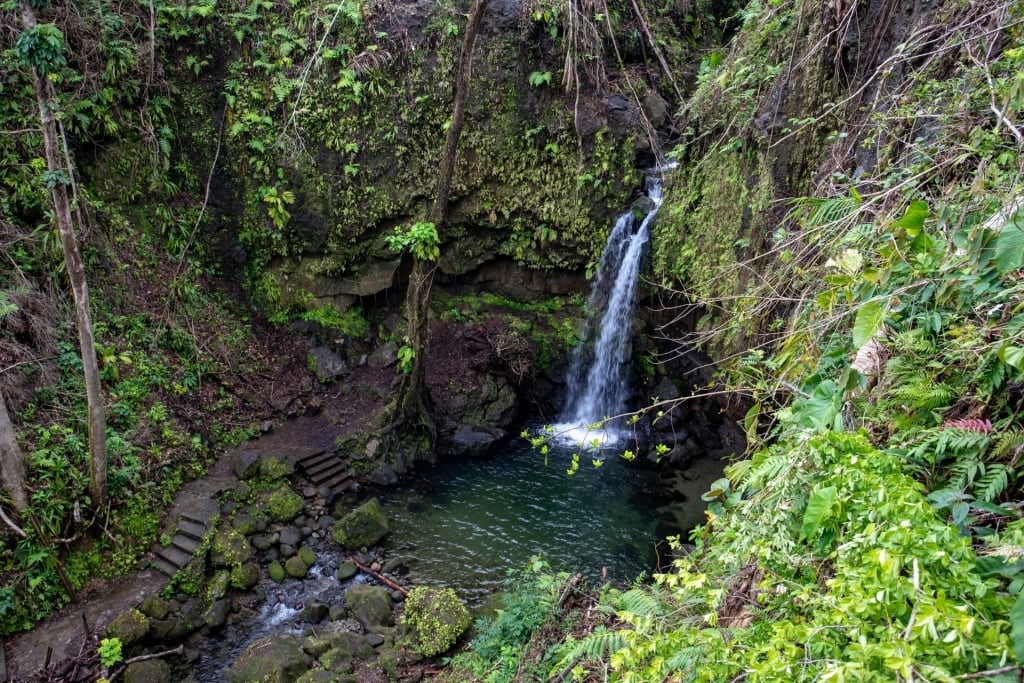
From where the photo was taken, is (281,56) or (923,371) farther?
(281,56)

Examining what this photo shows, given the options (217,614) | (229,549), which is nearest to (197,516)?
(229,549)

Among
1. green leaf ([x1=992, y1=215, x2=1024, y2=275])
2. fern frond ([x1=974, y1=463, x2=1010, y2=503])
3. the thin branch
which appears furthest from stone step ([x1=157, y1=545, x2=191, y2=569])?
green leaf ([x1=992, y1=215, x2=1024, y2=275])

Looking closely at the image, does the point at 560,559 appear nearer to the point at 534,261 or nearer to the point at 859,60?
the point at 534,261

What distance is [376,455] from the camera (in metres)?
9.20

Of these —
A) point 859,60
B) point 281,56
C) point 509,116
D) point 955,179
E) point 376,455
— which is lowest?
point 376,455

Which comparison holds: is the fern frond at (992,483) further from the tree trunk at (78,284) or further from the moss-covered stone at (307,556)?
the tree trunk at (78,284)

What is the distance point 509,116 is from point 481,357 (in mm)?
4756

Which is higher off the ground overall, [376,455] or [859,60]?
[859,60]

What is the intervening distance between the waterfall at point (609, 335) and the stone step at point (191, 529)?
238 inches

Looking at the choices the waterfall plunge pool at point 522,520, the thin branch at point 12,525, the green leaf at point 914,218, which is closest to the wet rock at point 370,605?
the waterfall plunge pool at point 522,520

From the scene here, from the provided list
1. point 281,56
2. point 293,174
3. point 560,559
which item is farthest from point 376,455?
point 281,56

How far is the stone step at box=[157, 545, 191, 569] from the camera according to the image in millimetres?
6637

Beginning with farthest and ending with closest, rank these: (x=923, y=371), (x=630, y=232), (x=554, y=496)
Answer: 1. (x=630, y=232)
2. (x=554, y=496)
3. (x=923, y=371)

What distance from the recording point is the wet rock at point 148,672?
5359mm
